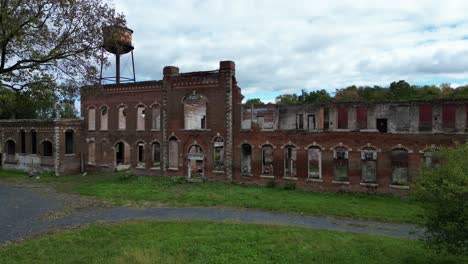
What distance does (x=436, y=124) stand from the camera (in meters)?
21.5

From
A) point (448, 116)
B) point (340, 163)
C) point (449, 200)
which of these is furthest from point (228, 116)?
point (449, 200)

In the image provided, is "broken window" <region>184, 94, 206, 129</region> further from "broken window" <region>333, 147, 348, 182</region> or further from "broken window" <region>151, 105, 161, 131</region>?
"broken window" <region>333, 147, 348, 182</region>

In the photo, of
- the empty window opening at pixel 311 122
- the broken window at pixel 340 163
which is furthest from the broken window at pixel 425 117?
the empty window opening at pixel 311 122

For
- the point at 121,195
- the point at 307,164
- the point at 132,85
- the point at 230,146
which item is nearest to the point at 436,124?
the point at 307,164

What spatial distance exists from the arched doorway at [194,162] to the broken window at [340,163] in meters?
10.3

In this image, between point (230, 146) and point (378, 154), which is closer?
point (378, 154)

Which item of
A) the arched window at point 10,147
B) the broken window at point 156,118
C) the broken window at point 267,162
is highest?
the broken window at point 156,118

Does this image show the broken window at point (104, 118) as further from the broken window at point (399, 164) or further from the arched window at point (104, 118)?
the broken window at point (399, 164)

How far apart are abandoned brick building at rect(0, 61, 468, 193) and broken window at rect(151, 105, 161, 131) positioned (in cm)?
9

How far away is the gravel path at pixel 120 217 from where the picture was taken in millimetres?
13664

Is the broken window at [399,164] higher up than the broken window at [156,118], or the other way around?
the broken window at [156,118]

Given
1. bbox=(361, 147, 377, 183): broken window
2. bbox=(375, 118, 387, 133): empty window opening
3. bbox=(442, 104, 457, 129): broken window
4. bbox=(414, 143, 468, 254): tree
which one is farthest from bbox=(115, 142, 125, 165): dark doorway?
bbox=(414, 143, 468, 254): tree

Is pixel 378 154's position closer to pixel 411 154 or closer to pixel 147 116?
pixel 411 154

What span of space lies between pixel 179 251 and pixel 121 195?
11368mm
